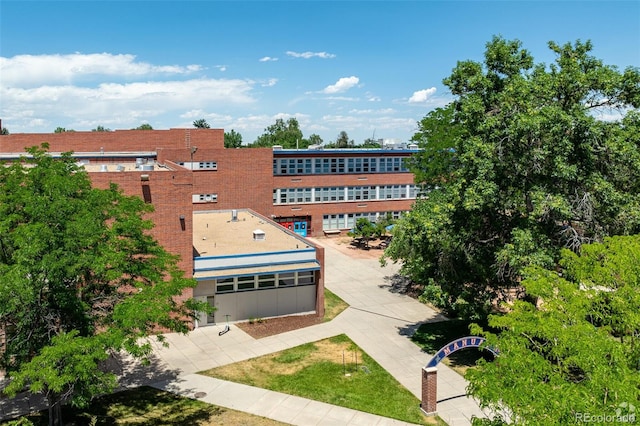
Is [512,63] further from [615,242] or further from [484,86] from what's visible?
[615,242]

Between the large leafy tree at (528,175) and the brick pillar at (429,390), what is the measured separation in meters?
4.87

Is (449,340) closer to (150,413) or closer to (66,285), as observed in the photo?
(150,413)

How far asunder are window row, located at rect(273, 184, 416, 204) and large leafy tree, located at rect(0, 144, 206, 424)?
115ft

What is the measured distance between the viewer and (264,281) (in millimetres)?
29562

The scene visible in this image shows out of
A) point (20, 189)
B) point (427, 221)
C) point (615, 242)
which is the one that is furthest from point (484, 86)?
point (20, 189)

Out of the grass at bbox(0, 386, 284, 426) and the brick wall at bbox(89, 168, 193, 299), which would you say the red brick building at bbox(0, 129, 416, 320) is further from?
the grass at bbox(0, 386, 284, 426)

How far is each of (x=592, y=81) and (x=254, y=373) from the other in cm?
1911

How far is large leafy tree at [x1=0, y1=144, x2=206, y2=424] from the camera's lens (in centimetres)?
1393

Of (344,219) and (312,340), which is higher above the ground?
(344,219)

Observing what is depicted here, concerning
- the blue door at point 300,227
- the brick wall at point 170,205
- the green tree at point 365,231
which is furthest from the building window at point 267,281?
the blue door at point 300,227

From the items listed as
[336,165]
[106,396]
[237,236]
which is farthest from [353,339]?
[336,165]

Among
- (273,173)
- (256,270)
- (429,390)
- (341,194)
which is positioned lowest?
(429,390)

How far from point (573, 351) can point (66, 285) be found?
47.6 ft

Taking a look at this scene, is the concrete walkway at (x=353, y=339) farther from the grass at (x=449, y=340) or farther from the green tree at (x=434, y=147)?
the green tree at (x=434, y=147)
